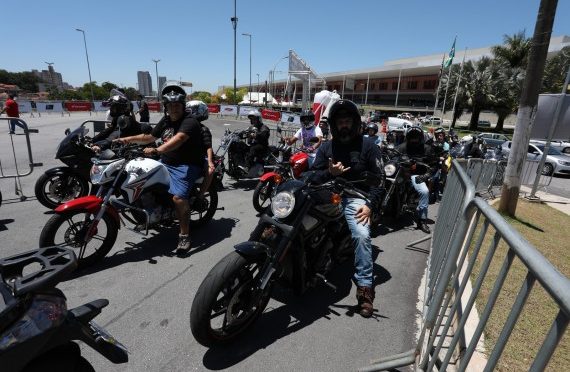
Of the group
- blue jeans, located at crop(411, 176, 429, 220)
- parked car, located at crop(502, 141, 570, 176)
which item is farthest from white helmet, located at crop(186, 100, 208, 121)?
parked car, located at crop(502, 141, 570, 176)

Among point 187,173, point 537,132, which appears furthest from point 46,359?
point 537,132

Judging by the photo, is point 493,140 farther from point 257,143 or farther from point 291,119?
point 257,143

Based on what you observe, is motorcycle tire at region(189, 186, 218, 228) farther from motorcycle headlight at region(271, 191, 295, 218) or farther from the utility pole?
the utility pole

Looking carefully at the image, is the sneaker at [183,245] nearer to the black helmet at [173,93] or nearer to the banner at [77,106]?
the black helmet at [173,93]

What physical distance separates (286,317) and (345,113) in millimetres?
2265

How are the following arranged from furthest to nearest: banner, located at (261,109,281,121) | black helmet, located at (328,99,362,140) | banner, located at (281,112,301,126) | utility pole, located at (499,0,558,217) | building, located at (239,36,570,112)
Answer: building, located at (239,36,570,112)
banner, located at (261,109,281,121)
banner, located at (281,112,301,126)
utility pole, located at (499,0,558,217)
black helmet, located at (328,99,362,140)

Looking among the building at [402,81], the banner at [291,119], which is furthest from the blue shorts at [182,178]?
the building at [402,81]

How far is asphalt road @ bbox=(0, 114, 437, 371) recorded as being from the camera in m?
2.66

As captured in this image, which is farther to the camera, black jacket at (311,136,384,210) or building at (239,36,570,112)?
building at (239,36,570,112)

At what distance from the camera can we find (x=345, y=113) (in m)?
3.77

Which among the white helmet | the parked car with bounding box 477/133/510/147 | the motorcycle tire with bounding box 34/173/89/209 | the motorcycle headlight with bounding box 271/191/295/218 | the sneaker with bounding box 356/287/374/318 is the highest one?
the white helmet

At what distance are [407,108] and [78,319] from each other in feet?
227

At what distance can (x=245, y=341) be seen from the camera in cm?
284

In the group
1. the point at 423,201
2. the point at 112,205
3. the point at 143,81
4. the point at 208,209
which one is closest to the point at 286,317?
the point at 112,205
